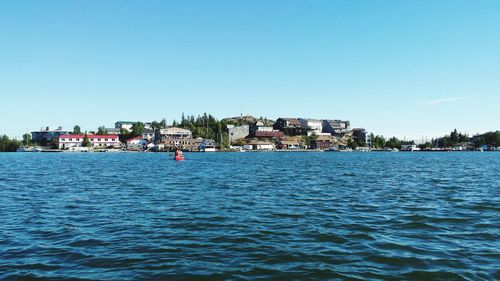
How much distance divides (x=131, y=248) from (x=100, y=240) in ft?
7.50

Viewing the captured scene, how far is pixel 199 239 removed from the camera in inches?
672

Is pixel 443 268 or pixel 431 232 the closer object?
pixel 443 268

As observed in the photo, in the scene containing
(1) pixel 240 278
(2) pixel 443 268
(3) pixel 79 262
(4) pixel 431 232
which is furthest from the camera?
(4) pixel 431 232

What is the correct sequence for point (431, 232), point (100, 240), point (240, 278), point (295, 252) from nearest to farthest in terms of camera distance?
point (240, 278) < point (295, 252) < point (100, 240) < point (431, 232)

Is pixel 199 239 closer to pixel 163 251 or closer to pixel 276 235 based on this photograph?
pixel 163 251

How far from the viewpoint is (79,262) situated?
13469 mm

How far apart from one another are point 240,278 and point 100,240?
804 cm

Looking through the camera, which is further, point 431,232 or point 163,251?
point 431,232

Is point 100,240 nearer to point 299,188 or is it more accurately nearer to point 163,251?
point 163,251

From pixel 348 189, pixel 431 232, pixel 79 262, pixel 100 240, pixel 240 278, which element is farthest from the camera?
pixel 348 189

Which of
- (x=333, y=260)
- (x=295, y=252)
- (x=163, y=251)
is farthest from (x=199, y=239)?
(x=333, y=260)

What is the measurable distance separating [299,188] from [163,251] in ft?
81.1

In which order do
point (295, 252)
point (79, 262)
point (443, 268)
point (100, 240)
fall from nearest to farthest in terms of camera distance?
1. point (443, 268)
2. point (79, 262)
3. point (295, 252)
4. point (100, 240)

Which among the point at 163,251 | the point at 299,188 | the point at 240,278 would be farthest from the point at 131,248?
the point at 299,188
